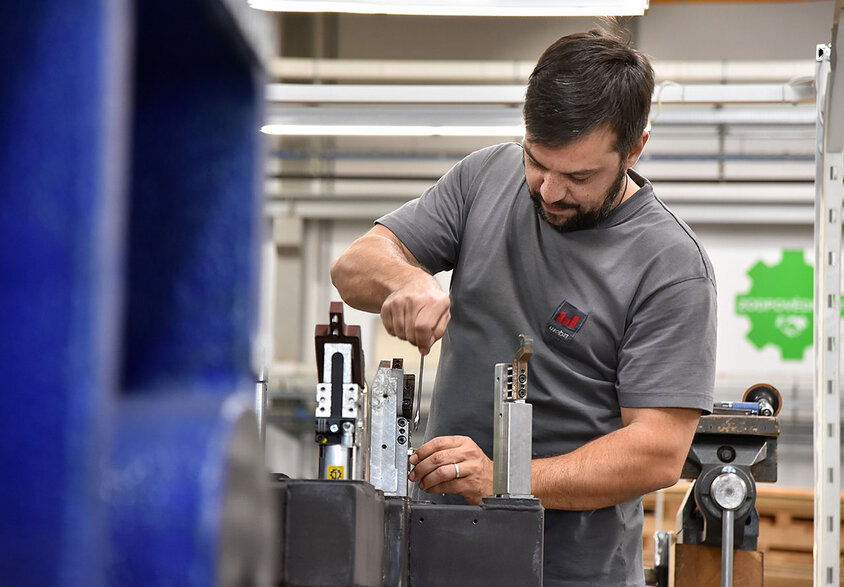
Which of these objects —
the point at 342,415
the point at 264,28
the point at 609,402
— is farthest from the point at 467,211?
the point at 264,28

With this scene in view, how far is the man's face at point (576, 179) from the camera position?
1638mm

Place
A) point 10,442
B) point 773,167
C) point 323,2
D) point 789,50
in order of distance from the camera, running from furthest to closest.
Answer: point 773,167 → point 789,50 → point 323,2 → point 10,442

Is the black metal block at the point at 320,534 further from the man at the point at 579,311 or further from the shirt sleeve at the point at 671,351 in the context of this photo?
the shirt sleeve at the point at 671,351

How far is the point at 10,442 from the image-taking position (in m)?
0.24

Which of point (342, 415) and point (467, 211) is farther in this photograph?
point (467, 211)

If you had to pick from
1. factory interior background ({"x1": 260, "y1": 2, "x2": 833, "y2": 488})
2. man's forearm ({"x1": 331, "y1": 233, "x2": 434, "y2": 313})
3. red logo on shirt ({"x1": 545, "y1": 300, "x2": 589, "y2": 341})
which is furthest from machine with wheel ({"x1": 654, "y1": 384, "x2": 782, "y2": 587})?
factory interior background ({"x1": 260, "y1": 2, "x2": 833, "y2": 488})

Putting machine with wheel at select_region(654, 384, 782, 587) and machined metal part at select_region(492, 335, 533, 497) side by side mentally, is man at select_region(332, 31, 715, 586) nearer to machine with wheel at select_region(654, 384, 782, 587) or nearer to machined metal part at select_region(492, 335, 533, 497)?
machined metal part at select_region(492, 335, 533, 497)

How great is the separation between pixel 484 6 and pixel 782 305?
534 cm

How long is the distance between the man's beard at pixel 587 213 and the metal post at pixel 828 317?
93 cm

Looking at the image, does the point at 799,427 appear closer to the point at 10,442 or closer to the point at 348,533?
the point at 348,533

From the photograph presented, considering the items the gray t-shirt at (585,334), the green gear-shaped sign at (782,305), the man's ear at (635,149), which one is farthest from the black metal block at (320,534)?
the green gear-shaped sign at (782,305)

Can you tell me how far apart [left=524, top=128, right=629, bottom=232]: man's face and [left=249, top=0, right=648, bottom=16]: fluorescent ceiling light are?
1.11m

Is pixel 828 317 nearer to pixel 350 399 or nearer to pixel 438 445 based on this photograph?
pixel 438 445

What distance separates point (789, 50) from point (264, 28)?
7734 millimetres
